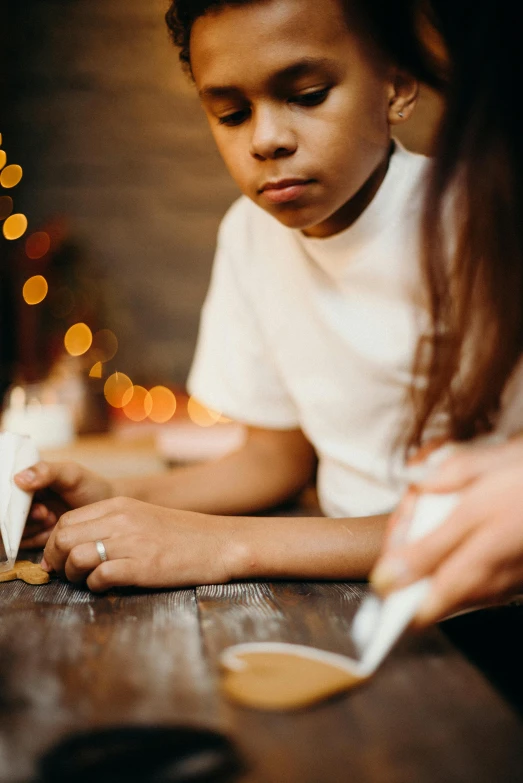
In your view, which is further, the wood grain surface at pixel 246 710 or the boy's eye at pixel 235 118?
the boy's eye at pixel 235 118

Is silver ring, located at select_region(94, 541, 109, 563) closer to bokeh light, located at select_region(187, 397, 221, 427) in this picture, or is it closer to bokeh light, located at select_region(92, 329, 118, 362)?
bokeh light, located at select_region(187, 397, 221, 427)

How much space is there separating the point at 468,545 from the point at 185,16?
0.72 meters

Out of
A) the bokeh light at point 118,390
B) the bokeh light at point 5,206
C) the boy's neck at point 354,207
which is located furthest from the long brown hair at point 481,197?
the bokeh light at point 5,206

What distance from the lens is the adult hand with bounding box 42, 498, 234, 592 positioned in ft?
2.44

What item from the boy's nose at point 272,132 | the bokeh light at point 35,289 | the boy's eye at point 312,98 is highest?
the boy's eye at point 312,98

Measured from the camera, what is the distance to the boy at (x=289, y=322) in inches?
31.0

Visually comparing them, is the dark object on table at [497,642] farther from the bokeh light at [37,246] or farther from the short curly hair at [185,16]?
the bokeh light at [37,246]

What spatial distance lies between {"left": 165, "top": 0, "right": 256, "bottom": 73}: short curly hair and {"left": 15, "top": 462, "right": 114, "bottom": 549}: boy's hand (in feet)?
1.86

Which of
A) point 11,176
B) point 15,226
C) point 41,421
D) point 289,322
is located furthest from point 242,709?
point 11,176

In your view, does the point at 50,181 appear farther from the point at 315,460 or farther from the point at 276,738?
the point at 276,738

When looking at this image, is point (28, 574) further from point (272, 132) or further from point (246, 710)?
point (272, 132)

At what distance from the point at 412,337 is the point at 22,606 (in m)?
0.61

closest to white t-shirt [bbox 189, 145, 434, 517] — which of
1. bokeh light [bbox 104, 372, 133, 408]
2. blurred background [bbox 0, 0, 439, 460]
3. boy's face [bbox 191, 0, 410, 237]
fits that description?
boy's face [bbox 191, 0, 410, 237]

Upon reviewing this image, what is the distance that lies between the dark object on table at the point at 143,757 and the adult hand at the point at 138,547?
29cm
